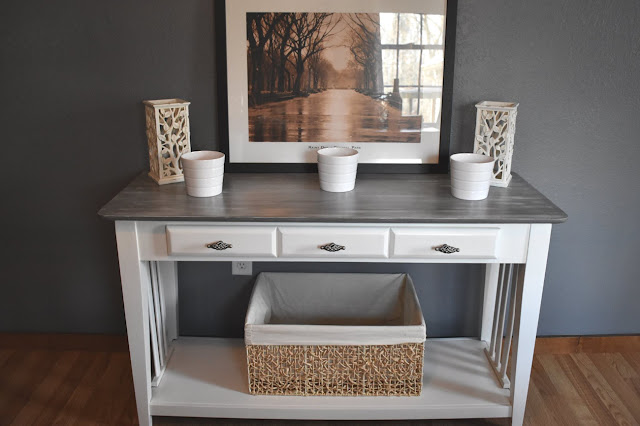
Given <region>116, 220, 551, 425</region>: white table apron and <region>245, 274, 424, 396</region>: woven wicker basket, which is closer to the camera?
<region>116, 220, 551, 425</region>: white table apron

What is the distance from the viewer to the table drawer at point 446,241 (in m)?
1.89

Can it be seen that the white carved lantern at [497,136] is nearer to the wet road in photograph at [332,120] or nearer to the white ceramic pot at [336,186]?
the wet road in photograph at [332,120]

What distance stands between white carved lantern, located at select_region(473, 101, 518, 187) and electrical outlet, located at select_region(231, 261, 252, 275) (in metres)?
1.05

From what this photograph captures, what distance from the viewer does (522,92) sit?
228cm

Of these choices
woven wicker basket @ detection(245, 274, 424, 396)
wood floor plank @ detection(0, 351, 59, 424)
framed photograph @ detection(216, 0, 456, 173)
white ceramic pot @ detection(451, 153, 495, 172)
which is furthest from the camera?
wood floor plank @ detection(0, 351, 59, 424)

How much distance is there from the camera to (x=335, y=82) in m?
2.24

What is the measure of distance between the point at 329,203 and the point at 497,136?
0.71m

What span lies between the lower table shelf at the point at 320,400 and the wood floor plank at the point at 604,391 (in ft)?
1.53

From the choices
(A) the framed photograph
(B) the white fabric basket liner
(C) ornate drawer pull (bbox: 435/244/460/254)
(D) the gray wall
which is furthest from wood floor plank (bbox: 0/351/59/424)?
(C) ornate drawer pull (bbox: 435/244/460/254)

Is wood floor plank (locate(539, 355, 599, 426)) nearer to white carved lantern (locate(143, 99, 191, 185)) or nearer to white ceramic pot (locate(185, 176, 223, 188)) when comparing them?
white ceramic pot (locate(185, 176, 223, 188))

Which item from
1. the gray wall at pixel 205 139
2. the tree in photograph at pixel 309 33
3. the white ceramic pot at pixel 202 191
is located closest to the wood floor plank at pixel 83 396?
the gray wall at pixel 205 139

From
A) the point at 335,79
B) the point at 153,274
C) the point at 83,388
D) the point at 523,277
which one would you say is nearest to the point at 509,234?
the point at 523,277

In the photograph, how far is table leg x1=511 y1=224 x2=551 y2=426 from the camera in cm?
191

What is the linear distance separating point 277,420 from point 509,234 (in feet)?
3.72
